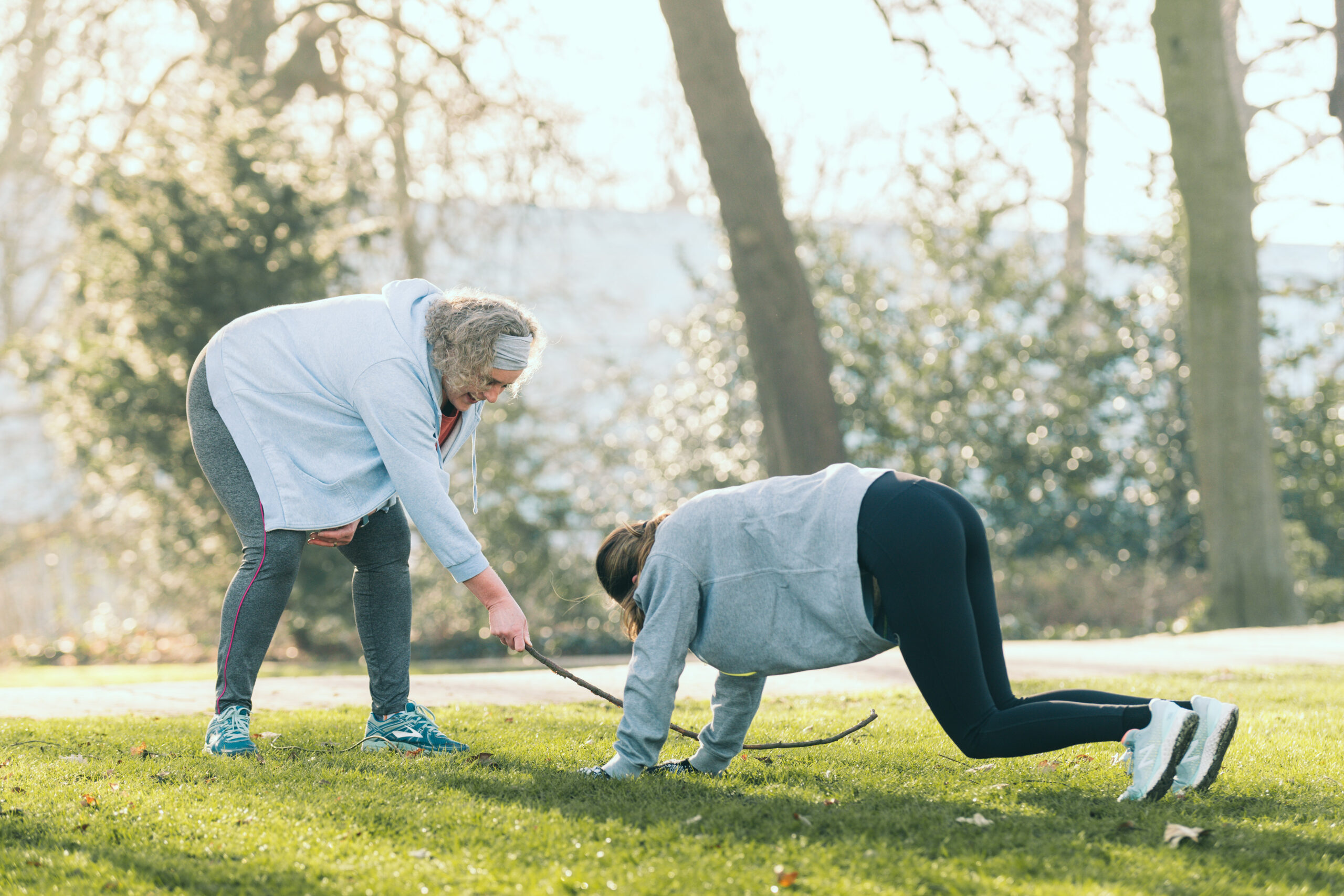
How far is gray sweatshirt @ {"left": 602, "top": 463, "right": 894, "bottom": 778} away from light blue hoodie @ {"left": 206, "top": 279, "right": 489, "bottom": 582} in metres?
0.74

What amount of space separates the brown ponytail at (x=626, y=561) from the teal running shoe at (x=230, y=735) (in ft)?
4.11

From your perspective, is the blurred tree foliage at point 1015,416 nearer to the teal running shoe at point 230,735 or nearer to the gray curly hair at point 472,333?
the gray curly hair at point 472,333

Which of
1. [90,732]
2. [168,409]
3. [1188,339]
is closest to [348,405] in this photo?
[90,732]

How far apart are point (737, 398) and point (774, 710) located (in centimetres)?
767

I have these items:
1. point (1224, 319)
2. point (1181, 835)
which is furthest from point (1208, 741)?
point (1224, 319)

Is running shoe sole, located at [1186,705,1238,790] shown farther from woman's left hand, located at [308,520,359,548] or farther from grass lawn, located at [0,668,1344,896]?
woman's left hand, located at [308,520,359,548]

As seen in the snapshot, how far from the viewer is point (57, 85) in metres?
15.4

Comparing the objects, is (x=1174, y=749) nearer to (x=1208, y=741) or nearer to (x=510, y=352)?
(x=1208, y=741)

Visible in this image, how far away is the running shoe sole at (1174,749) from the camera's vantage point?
107 inches

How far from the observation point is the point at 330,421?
349cm

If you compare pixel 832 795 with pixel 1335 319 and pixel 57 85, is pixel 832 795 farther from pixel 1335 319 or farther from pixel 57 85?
pixel 57 85

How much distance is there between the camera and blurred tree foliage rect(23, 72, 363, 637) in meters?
10.1

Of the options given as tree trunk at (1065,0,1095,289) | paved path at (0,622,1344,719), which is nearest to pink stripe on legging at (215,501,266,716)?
paved path at (0,622,1344,719)

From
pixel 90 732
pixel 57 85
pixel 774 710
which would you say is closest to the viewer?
pixel 90 732
